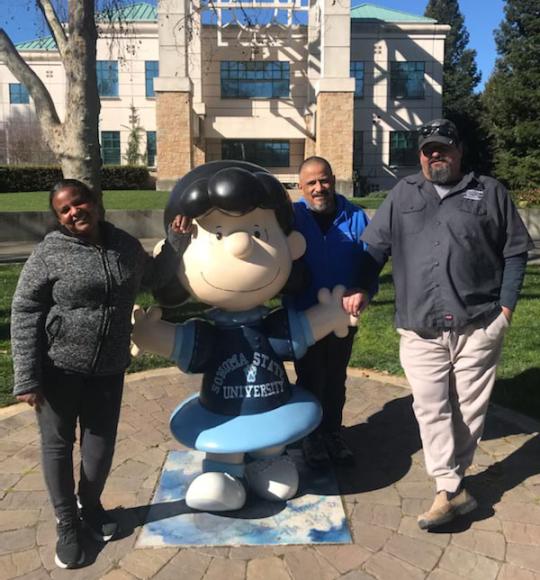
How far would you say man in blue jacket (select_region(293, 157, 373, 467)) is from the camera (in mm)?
3518

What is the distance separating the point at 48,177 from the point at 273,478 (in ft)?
84.1

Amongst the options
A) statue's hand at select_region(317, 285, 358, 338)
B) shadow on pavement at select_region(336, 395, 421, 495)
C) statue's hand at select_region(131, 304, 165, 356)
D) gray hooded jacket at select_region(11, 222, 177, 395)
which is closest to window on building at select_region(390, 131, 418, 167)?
shadow on pavement at select_region(336, 395, 421, 495)

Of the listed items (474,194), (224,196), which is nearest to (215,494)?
(224,196)

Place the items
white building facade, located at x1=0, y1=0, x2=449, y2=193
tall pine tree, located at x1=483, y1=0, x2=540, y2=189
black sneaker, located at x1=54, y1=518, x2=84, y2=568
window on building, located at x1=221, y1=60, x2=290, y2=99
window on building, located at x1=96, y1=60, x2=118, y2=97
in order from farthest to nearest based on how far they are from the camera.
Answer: window on building, located at x1=96, y1=60, x2=118, y2=97, window on building, located at x1=221, y1=60, x2=290, y2=99, white building facade, located at x1=0, y1=0, x2=449, y2=193, tall pine tree, located at x1=483, y1=0, x2=540, y2=189, black sneaker, located at x1=54, y1=518, x2=84, y2=568

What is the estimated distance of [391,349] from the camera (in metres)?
6.40

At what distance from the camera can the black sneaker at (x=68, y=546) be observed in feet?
9.36

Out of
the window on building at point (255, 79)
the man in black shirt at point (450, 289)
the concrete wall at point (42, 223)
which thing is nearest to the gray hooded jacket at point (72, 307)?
the man in black shirt at point (450, 289)

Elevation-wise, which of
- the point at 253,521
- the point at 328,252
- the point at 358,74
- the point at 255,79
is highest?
the point at 358,74

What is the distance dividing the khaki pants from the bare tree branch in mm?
6382

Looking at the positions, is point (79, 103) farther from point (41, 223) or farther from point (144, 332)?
point (41, 223)

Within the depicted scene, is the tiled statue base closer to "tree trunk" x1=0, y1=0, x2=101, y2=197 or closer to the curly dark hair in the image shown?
the curly dark hair

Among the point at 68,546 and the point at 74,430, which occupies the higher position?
the point at 74,430

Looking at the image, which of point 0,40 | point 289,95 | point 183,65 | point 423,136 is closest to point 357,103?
point 289,95

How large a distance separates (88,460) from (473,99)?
4144 cm
